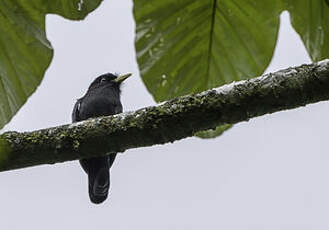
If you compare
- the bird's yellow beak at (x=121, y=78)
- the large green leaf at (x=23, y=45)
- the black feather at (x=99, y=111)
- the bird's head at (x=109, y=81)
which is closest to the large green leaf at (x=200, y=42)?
the large green leaf at (x=23, y=45)

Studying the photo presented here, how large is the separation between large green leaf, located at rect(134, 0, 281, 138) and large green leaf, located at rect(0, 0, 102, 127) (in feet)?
0.75

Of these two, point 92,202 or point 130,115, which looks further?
point 92,202

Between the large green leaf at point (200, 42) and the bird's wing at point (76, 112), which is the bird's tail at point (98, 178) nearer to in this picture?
the bird's wing at point (76, 112)


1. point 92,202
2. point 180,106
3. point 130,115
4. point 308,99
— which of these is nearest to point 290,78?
point 308,99

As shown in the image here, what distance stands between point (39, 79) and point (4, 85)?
0.12 meters

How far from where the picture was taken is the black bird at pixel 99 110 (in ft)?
11.4

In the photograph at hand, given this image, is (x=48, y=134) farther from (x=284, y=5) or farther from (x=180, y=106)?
(x=284, y=5)

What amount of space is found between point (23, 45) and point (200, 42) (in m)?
0.58

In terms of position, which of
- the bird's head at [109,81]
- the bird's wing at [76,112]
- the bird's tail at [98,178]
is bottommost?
the bird's tail at [98,178]

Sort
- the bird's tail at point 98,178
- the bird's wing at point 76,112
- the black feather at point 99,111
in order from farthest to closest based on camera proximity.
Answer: the bird's wing at point 76,112 < the black feather at point 99,111 < the bird's tail at point 98,178

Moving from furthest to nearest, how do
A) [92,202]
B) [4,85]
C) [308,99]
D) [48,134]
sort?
[92,202] < [4,85] < [48,134] < [308,99]

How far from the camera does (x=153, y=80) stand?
2.48 metres

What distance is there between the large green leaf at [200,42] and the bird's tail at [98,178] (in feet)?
3.29

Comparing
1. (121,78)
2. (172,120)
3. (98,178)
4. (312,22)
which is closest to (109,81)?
(121,78)
